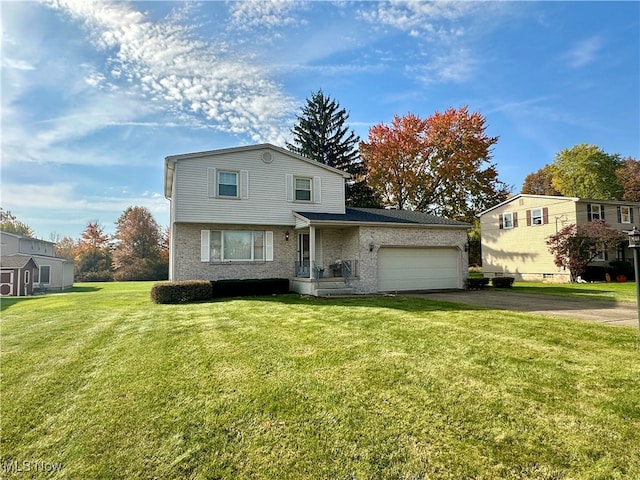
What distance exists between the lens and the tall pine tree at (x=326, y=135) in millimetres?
34281

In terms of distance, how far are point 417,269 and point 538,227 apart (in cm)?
1340

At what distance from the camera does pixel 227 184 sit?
50.1 ft

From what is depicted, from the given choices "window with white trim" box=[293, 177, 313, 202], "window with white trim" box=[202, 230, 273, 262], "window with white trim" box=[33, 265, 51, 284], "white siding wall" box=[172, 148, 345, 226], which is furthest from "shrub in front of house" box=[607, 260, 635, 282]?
"window with white trim" box=[33, 265, 51, 284]

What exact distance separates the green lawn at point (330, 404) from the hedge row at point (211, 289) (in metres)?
5.39

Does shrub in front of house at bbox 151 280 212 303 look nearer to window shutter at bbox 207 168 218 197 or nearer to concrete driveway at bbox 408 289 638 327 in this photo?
window shutter at bbox 207 168 218 197

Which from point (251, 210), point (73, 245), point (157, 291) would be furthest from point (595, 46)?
point (73, 245)

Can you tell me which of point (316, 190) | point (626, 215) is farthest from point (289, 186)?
point (626, 215)

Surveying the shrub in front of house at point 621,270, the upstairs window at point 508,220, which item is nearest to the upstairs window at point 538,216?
the upstairs window at point 508,220

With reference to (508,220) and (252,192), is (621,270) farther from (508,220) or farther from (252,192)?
(252,192)

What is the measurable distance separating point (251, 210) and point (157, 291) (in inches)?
205

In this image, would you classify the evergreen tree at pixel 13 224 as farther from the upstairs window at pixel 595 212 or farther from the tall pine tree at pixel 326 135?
the upstairs window at pixel 595 212

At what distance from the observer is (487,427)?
10.9 feet

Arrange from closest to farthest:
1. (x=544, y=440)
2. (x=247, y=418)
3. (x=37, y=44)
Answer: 1. (x=544, y=440)
2. (x=247, y=418)
3. (x=37, y=44)

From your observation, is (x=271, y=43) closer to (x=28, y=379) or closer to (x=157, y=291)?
(x=157, y=291)
